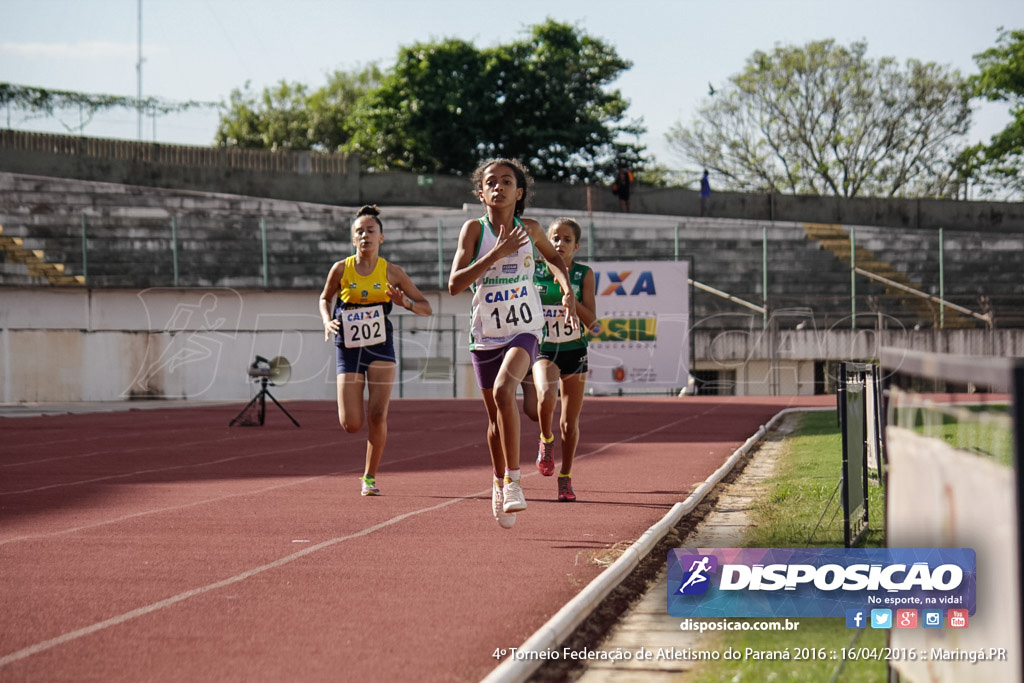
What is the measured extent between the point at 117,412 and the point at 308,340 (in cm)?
642

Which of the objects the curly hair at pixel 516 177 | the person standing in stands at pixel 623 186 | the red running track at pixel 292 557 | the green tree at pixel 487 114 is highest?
the green tree at pixel 487 114

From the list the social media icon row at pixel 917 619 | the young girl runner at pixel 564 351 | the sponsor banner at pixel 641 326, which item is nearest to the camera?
the social media icon row at pixel 917 619

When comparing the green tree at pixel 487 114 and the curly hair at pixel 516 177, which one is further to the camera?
the green tree at pixel 487 114

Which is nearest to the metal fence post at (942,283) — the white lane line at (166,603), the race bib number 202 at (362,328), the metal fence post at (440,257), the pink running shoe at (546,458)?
the metal fence post at (440,257)

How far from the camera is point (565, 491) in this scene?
8.35 meters

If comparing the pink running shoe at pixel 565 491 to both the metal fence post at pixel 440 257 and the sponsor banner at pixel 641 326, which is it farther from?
the metal fence post at pixel 440 257

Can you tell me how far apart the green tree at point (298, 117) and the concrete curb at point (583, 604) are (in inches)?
2474

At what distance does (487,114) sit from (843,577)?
A: 47.1 m

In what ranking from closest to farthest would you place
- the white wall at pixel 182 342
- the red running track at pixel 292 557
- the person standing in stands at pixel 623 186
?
the red running track at pixel 292 557
the white wall at pixel 182 342
the person standing in stands at pixel 623 186

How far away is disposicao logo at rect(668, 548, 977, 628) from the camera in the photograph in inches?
115

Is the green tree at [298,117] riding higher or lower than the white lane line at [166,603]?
higher

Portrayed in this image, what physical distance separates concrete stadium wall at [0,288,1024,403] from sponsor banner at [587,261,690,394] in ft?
7.22

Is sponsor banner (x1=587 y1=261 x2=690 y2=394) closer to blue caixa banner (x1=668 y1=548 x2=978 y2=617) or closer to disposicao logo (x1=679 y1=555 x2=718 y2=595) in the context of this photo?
blue caixa banner (x1=668 y1=548 x2=978 y2=617)

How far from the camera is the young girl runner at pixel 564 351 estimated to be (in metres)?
8.30
